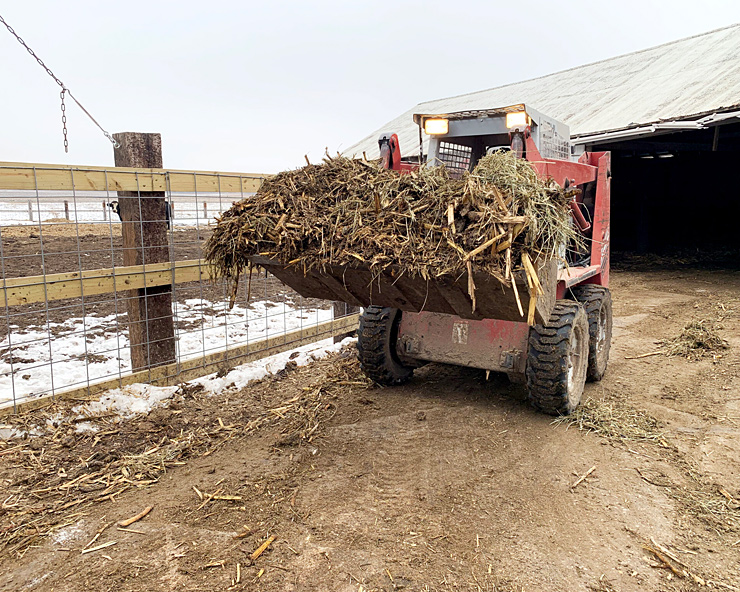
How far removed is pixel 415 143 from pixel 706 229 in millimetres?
9983

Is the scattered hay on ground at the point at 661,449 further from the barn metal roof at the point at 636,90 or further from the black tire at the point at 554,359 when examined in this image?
the barn metal roof at the point at 636,90

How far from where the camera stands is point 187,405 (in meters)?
5.09

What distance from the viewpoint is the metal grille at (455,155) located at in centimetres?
557

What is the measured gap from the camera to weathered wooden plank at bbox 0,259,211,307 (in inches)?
171

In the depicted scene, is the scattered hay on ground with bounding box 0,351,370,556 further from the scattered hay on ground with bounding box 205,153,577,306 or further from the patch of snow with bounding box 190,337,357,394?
the scattered hay on ground with bounding box 205,153,577,306

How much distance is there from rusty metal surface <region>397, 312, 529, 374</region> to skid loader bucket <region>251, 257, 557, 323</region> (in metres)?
0.90

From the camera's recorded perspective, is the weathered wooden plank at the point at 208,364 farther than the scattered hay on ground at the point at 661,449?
Yes

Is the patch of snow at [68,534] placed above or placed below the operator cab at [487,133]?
below

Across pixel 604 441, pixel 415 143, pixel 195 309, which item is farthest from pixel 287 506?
pixel 415 143

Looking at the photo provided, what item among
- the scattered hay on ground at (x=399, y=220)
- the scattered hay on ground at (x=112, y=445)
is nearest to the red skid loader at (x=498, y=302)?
the scattered hay on ground at (x=399, y=220)

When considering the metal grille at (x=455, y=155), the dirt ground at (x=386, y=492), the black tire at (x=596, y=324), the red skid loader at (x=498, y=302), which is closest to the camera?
the dirt ground at (x=386, y=492)

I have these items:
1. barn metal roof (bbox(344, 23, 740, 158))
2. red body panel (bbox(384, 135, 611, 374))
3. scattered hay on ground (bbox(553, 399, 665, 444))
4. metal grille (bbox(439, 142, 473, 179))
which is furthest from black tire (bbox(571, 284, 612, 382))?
barn metal roof (bbox(344, 23, 740, 158))

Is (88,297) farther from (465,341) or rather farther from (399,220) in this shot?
(399,220)

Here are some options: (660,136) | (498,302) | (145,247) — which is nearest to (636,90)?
(660,136)
